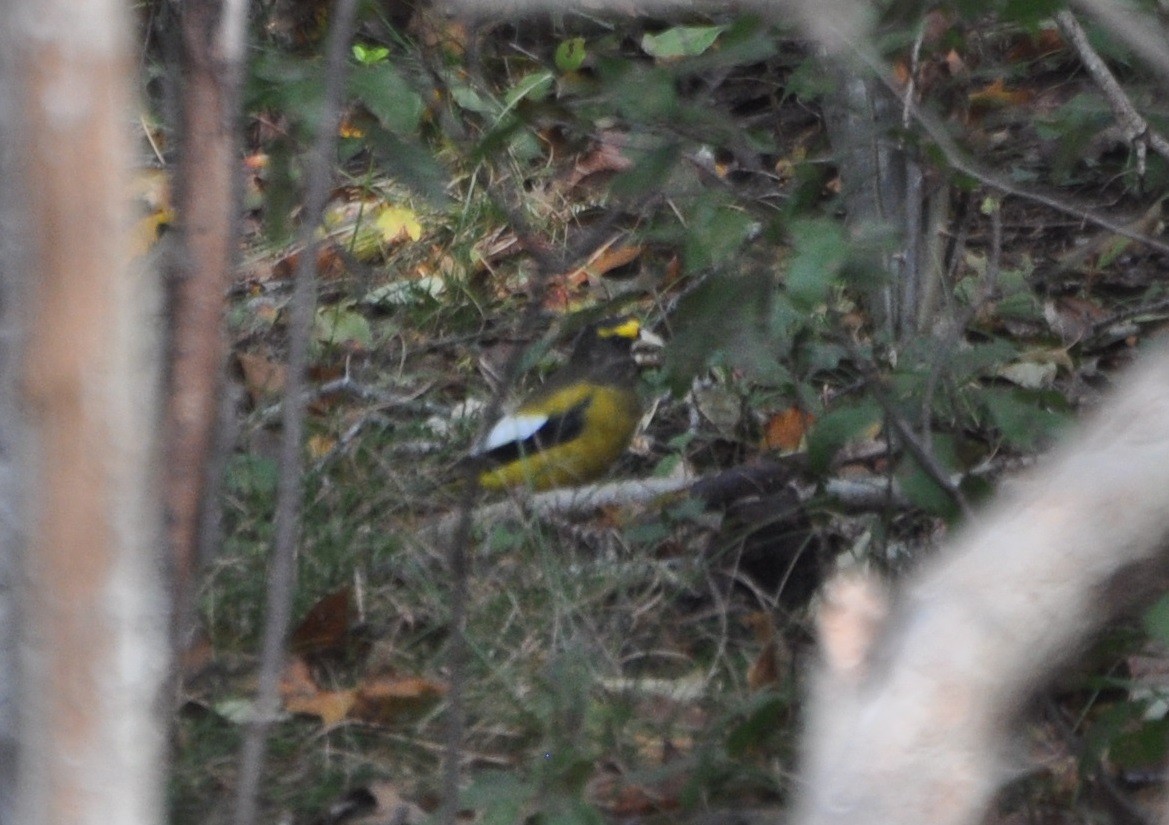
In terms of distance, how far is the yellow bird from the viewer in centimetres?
564

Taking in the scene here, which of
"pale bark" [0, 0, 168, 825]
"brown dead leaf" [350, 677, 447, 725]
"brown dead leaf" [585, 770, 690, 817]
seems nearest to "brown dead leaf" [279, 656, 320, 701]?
"brown dead leaf" [350, 677, 447, 725]

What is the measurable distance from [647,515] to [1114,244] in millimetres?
1672

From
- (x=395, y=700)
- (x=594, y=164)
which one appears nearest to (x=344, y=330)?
(x=594, y=164)

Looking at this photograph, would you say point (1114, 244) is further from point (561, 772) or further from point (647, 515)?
point (561, 772)

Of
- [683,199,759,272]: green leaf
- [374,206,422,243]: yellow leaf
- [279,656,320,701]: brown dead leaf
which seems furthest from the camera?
[374,206,422,243]: yellow leaf

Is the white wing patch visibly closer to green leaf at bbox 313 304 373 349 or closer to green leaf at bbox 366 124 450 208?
green leaf at bbox 313 304 373 349

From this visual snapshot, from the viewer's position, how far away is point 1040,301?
552 centimetres

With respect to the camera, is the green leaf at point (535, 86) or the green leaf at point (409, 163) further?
the green leaf at point (535, 86)

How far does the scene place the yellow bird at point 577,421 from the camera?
18.5 feet

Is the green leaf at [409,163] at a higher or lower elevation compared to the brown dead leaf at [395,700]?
higher

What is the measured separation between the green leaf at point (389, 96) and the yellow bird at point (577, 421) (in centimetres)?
236

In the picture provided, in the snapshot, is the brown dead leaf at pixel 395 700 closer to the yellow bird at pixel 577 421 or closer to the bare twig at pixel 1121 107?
the yellow bird at pixel 577 421

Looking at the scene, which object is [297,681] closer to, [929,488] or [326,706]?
[326,706]

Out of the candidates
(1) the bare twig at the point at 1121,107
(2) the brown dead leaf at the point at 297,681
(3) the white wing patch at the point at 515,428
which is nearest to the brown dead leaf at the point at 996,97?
(1) the bare twig at the point at 1121,107
